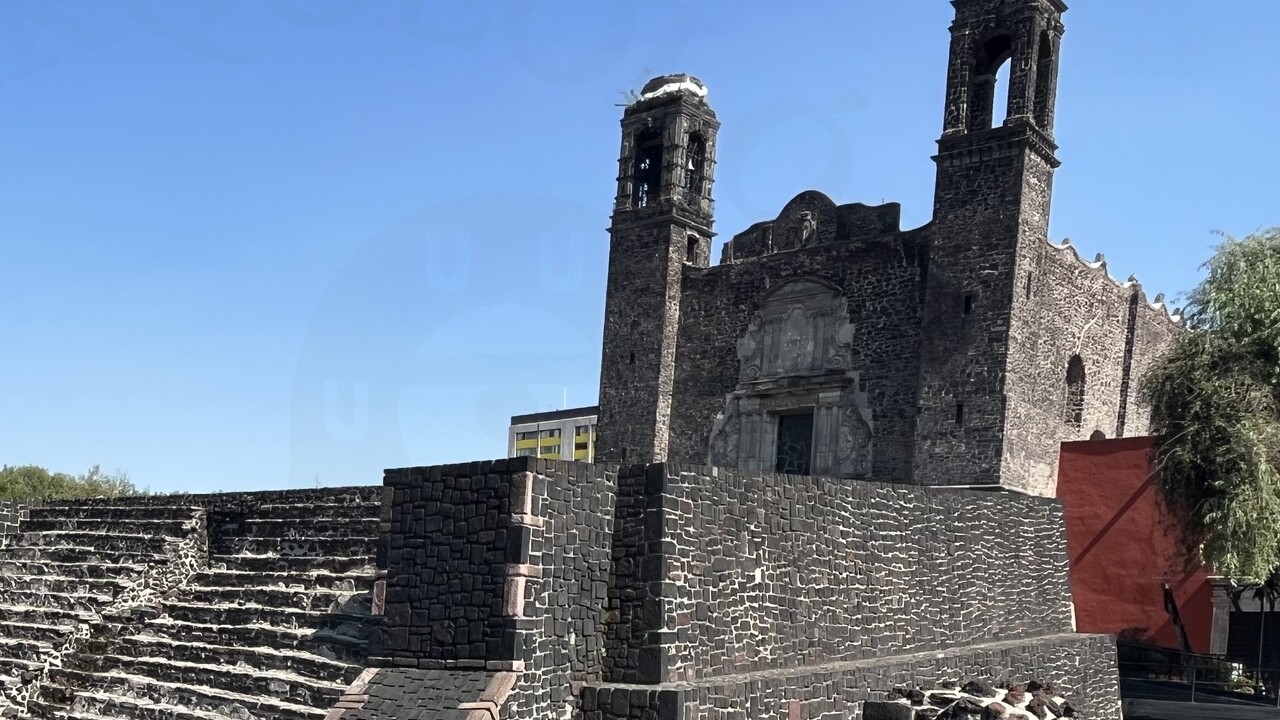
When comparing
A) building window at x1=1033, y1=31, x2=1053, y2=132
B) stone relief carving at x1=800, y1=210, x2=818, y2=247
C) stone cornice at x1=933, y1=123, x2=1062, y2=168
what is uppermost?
building window at x1=1033, y1=31, x2=1053, y2=132

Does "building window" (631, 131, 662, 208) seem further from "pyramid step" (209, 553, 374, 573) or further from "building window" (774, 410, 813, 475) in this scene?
"pyramid step" (209, 553, 374, 573)

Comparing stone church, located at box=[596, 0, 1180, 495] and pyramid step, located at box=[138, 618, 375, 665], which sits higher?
stone church, located at box=[596, 0, 1180, 495]

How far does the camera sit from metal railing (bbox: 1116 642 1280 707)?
637 inches

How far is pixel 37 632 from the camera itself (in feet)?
45.1

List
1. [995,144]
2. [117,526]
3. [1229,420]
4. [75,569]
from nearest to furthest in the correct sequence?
[75,569] < [117,526] < [1229,420] < [995,144]

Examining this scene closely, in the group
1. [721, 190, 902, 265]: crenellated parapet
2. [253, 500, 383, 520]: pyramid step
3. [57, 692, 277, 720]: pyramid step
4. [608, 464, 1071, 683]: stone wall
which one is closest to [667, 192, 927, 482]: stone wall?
[721, 190, 902, 265]: crenellated parapet

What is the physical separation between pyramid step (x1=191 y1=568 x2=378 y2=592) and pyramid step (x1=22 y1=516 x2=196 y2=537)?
135cm

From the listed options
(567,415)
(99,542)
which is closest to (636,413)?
(99,542)

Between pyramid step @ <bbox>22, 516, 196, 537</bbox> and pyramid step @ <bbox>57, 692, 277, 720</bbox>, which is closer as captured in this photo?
pyramid step @ <bbox>57, 692, 277, 720</bbox>

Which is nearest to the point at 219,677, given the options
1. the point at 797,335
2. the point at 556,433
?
the point at 797,335

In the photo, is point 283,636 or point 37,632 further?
point 37,632

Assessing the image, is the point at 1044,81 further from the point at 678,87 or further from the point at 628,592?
the point at 628,592

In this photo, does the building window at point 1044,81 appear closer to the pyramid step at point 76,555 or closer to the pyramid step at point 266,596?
the pyramid step at point 266,596

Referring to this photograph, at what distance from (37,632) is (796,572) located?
25.5 feet
